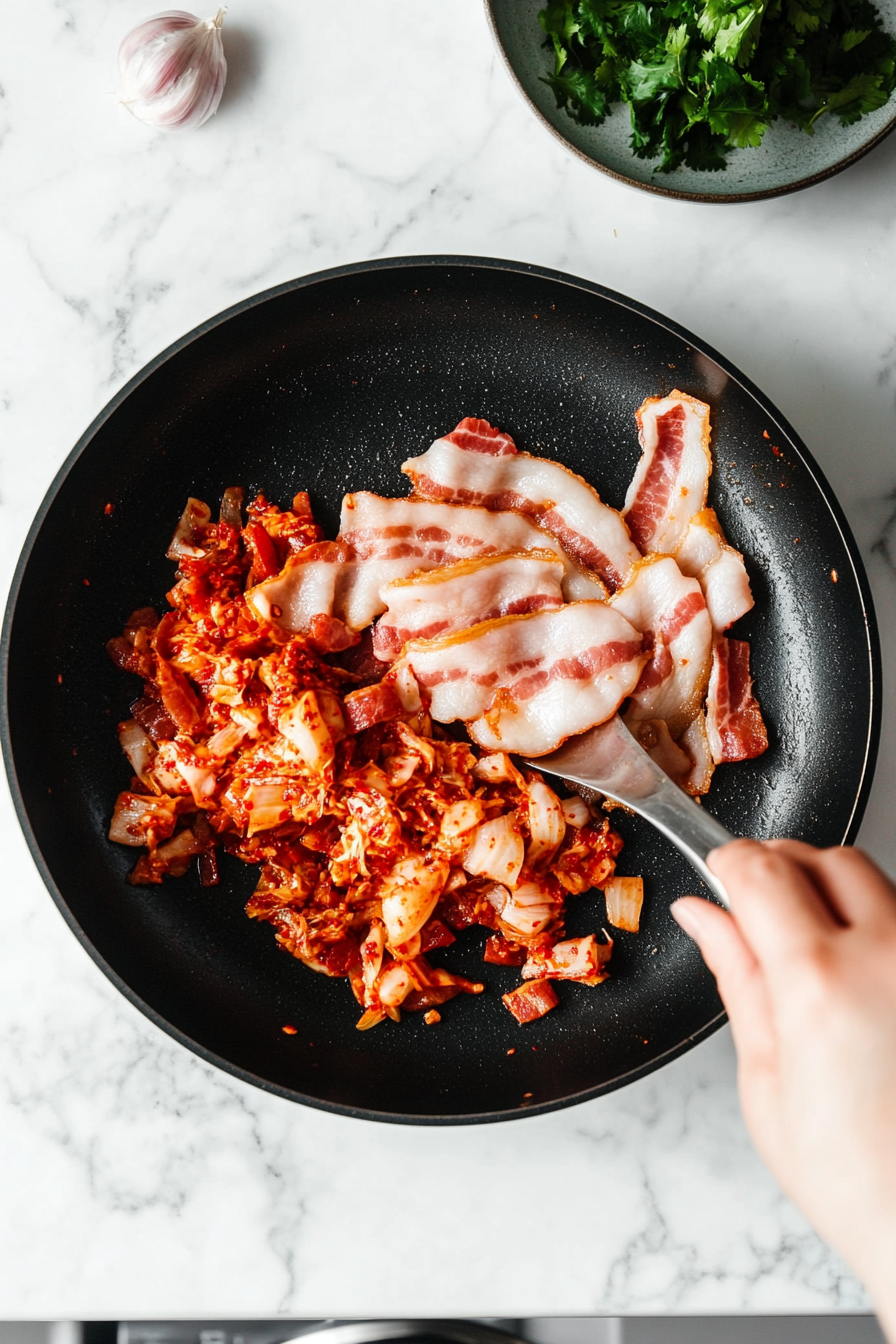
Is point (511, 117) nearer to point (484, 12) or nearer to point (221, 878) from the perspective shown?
point (484, 12)

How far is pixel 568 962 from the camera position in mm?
1458

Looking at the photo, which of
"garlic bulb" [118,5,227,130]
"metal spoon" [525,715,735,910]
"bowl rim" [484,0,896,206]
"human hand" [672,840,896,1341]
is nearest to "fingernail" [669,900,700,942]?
"human hand" [672,840,896,1341]

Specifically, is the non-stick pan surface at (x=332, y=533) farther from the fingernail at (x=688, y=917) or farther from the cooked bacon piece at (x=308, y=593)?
the fingernail at (x=688, y=917)

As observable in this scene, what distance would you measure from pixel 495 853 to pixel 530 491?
54cm

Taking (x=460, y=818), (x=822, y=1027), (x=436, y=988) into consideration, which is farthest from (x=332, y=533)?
(x=822, y=1027)

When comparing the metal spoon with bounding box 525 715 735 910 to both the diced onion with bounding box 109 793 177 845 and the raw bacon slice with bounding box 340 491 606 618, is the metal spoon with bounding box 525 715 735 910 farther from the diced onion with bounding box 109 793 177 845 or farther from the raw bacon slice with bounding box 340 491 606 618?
the diced onion with bounding box 109 793 177 845

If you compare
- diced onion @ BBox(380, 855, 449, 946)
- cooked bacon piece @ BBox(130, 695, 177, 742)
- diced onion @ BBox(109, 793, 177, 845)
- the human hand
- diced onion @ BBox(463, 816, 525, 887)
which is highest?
the human hand

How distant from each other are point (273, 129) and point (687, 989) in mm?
1484

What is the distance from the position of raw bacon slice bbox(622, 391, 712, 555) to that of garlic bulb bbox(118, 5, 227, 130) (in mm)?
852

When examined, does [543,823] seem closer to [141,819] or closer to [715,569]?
[715,569]

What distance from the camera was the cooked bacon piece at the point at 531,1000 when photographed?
4.80ft

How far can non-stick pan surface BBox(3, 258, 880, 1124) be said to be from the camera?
1443mm

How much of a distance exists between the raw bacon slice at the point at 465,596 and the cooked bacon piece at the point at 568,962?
0.48 m

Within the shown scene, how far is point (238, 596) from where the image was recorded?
4.90 ft
